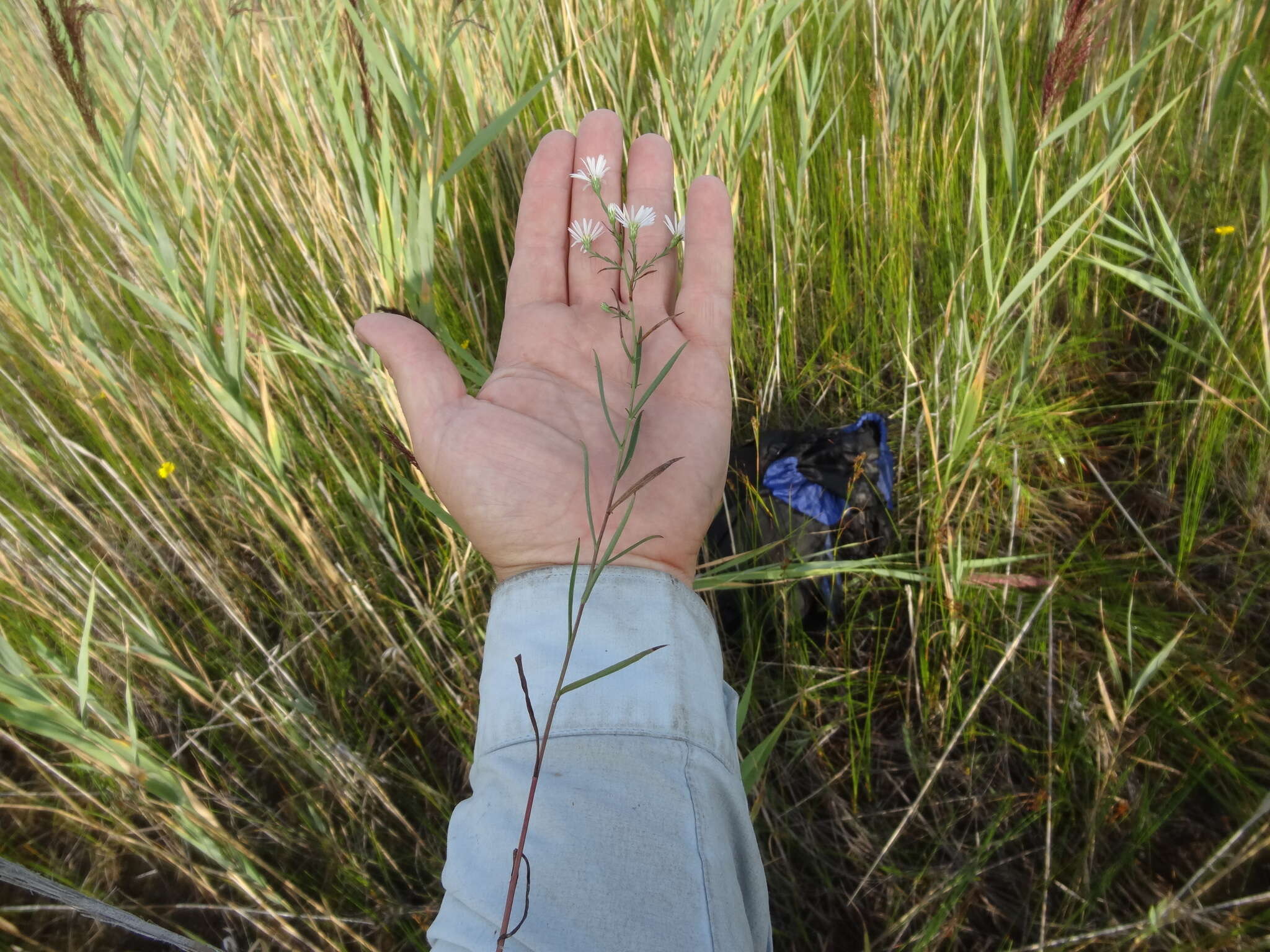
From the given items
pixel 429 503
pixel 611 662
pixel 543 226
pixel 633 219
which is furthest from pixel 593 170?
pixel 611 662

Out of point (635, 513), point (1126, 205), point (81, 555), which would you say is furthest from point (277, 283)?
point (1126, 205)

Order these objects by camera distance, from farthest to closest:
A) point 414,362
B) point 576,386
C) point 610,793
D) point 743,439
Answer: point 743,439
point 576,386
point 414,362
point 610,793

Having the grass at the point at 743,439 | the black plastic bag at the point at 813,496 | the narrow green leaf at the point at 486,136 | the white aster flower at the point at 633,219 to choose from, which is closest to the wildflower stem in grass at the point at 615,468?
the white aster flower at the point at 633,219

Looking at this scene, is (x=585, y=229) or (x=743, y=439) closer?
(x=585, y=229)

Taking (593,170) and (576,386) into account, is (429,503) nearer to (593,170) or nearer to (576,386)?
(576,386)

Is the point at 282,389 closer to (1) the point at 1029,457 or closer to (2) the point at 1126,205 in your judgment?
(1) the point at 1029,457

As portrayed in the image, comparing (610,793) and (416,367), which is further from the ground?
(416,367)

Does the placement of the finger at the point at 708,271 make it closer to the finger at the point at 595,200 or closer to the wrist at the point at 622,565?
the finger at the point at 595,200

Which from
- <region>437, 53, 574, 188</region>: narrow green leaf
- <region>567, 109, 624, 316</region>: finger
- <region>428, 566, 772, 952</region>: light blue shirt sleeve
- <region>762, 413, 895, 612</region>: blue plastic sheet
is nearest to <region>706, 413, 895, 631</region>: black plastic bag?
<region>762, 413, 895, 612</region>: blue plastic sheet
